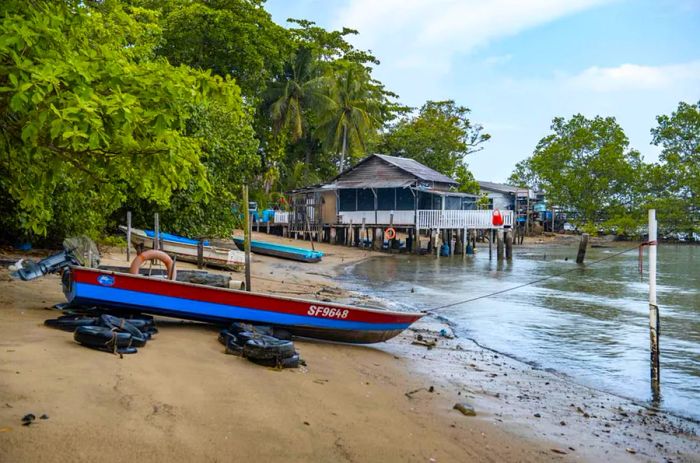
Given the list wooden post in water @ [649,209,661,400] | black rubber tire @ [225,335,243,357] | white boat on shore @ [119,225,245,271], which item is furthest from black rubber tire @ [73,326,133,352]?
white boat on shore @ [119,225,245,271]

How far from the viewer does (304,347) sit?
9.09m

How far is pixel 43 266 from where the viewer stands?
9516mm

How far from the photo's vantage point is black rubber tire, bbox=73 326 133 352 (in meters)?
6.73

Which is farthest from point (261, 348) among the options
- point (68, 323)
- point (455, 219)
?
point (455, 219)

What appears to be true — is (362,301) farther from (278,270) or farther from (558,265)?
(558,265)

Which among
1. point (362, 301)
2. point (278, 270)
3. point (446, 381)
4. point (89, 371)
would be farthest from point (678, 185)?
point (89, 371)

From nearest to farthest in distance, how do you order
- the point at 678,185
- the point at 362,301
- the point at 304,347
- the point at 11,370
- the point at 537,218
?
the point at 11,370
the point at 304,347
the point at 362,301
the point at 678,185
the point at 537,218

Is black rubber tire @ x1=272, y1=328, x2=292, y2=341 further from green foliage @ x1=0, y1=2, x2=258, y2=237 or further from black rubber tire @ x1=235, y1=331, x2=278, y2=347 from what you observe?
green foliage @ x1=0, y1=2, x2=258, y2=237

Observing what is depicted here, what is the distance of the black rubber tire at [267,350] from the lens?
7395 millimetres

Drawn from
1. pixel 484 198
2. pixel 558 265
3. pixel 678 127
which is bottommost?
pixel 558 265

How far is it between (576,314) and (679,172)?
47.1 m

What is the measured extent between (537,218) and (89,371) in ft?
211

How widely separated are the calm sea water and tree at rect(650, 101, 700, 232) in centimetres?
2810

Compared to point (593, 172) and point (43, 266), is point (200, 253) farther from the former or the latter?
point (593, 172)
